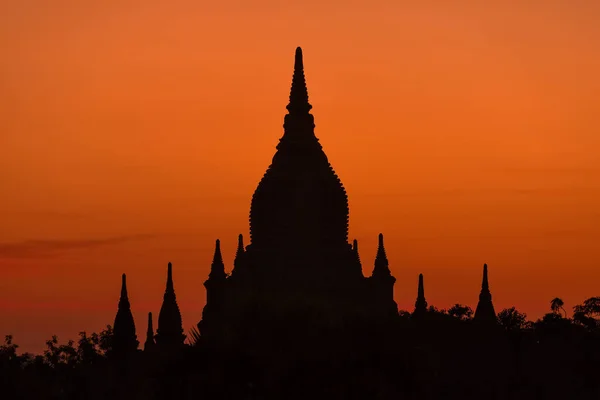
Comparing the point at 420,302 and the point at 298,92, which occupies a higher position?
the point at 298,92

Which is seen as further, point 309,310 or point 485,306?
point 485,306

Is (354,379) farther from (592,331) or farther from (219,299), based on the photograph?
(592,331)

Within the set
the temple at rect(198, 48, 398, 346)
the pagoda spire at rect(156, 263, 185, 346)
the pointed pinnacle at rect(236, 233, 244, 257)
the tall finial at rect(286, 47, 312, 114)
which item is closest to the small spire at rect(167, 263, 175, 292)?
the pagoda spire at rect(156, 263, 185, 346)

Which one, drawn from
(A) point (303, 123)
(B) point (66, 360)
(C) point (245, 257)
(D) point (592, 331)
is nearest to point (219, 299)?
(C) point (245, 257)

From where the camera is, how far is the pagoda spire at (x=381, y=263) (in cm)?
11625

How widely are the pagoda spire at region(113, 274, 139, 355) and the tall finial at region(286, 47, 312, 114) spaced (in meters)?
13.6

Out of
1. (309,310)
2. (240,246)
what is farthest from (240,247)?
(309,310)

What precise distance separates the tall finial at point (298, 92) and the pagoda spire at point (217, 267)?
32.8 feet

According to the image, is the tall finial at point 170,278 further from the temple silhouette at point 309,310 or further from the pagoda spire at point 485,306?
the pagoda spire at point 485,306

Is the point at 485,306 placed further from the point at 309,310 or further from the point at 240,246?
the point at 309,310

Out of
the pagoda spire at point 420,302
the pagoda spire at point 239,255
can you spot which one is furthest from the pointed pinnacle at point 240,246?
the pagoda spire at point 420,302

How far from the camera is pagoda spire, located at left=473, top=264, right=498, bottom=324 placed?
117562 millimetres

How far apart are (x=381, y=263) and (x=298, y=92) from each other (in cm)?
1120

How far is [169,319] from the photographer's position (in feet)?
373
